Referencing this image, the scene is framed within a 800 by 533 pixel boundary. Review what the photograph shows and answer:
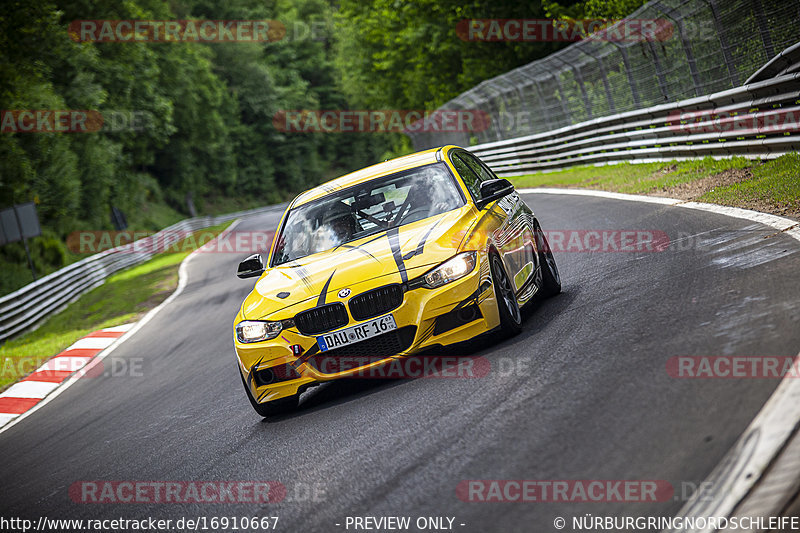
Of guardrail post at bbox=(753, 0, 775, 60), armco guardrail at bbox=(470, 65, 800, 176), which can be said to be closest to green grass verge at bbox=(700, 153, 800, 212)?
armco guardrail at bbox=(470, 65, 800, 176)

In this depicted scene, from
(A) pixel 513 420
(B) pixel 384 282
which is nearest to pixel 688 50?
(B) pixel 384 282

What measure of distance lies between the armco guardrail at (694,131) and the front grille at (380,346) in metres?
6.70

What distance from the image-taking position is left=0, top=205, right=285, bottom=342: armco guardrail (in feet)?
62.9

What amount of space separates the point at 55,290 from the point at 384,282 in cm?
1886

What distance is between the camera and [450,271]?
594cm

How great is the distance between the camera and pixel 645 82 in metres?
18.2

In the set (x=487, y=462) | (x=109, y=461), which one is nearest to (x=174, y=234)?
(x=109, y=461)

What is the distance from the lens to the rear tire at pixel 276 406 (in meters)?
6.36

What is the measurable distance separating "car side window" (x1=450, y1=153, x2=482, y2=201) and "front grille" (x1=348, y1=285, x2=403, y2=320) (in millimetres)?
1492

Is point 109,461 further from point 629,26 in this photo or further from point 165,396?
point 629,26

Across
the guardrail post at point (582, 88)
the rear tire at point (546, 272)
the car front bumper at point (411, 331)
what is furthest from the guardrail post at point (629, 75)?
the car front bumper at point (411, 331)

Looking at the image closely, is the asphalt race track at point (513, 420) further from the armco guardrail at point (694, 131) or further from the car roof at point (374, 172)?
the armco guardrail at point (694, 131)

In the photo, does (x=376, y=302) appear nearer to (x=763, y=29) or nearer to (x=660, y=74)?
(x=763, y=29)

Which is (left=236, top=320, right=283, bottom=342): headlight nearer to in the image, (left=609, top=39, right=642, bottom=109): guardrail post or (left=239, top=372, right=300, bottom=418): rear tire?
(left=239, top=372, right=300, bottom=418): rear tire
